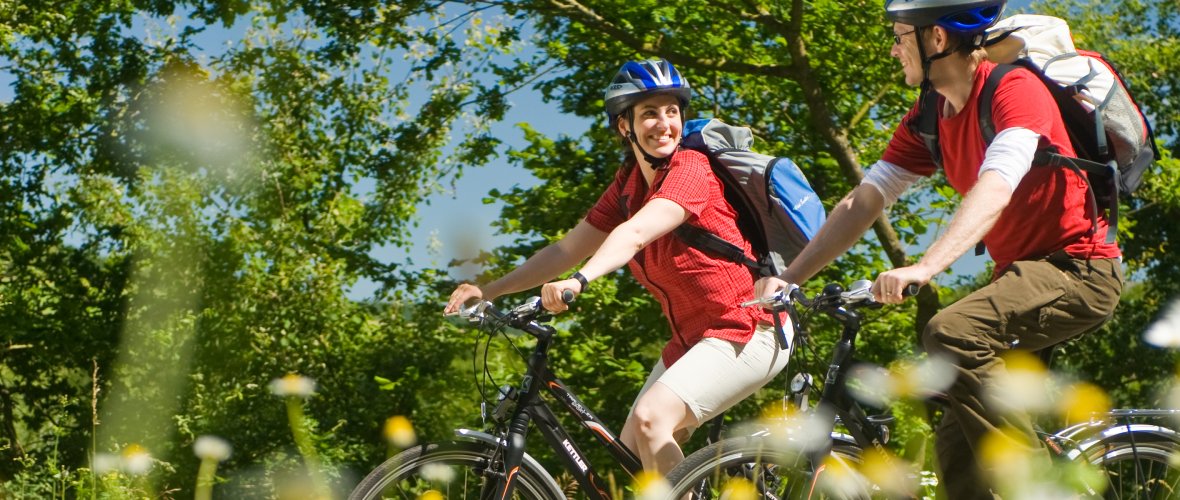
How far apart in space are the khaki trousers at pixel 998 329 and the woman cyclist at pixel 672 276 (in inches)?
27.5

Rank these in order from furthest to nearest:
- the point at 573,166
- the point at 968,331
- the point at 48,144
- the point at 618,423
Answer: the point at 48,144, the point at 573,166, the point at 618,423, the point at 968,331

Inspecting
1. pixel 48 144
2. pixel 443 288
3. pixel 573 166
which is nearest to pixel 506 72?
pixel 573 166

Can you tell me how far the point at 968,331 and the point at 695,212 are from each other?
912 millimetres

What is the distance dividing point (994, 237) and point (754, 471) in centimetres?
77

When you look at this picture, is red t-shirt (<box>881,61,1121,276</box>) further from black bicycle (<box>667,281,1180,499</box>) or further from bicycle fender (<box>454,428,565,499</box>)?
bicycle fender (<box>454,428,565,499</box>)

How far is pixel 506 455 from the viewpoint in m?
3.25

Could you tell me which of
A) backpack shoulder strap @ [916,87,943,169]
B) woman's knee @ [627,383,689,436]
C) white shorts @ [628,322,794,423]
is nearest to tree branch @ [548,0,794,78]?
white shorts @ [628,322,794,423]

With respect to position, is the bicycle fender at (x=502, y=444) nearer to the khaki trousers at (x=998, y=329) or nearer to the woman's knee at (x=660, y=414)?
the woman's knee at (x=660, y=414)

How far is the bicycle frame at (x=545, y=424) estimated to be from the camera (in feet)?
10.7

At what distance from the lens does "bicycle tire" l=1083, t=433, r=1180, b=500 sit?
9.96 ft

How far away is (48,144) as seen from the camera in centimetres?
1508

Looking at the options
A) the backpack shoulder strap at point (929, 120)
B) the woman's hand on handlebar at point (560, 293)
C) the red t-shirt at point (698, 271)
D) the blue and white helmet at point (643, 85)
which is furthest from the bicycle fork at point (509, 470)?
the backpack shoulder strap at point (929, 120)

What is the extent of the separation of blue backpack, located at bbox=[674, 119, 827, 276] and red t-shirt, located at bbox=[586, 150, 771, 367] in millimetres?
29

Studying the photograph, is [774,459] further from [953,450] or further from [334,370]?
[334,370]
